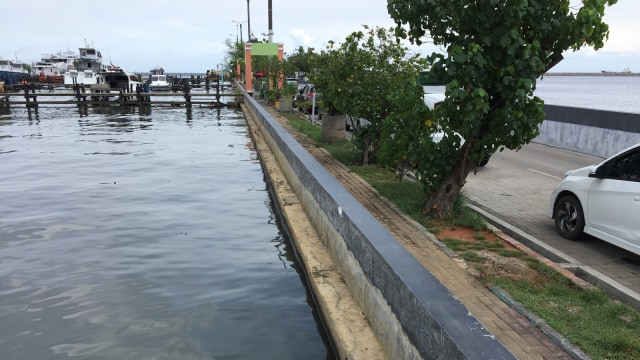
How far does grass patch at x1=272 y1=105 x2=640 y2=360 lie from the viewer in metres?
4.38

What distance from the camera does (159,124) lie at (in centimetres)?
2964

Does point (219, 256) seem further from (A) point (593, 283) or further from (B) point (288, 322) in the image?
(A) point (593, 283)

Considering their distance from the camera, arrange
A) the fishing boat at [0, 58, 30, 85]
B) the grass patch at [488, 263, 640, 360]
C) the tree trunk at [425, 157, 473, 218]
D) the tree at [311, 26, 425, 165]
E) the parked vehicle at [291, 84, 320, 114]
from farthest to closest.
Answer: the fishing boat at [0, 58, 30, 85], the parked vehicle at [291, 84, 320, 114], the tree at [311, 26, 425, 165], the tree trunk at [425, 157, 473, 218], the grass patch at [488, 263, 640, 360]

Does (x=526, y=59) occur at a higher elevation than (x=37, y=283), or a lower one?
higher

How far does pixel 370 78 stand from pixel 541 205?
4983mm

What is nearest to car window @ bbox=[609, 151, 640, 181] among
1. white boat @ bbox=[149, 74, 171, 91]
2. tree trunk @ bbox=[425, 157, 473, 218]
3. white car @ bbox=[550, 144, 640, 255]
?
white car @ bbox=[550, 144, 640, 255]

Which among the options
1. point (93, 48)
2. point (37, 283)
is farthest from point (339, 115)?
point (93, 48)

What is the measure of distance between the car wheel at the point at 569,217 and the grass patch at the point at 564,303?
1123mm

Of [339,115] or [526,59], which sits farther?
[339,115]

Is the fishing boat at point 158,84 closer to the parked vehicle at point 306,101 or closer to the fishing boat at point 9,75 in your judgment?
the fishing boat at point 9,75

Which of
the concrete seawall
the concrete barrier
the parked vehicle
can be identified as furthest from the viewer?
the parked vehicle

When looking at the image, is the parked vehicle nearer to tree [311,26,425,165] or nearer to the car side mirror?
tree [311,26,425,165]

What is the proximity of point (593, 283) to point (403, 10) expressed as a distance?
453cm

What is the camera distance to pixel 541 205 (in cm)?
947
